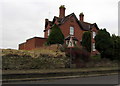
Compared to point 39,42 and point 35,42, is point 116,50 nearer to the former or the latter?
point 39,42

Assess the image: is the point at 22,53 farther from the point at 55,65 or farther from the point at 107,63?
the point at 107,63

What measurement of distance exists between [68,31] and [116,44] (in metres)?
11.1

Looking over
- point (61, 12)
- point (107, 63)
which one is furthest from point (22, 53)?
point (61, 12)

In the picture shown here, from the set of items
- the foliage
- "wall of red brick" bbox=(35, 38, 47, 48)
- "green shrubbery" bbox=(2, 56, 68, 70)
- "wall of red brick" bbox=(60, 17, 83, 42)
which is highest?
"wall of red brick" bbox=(60, 17, 83, 42)

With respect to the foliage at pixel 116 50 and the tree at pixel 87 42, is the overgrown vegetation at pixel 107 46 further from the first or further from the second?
the tree at pixel 87 42

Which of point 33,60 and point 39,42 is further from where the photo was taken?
point 39,42

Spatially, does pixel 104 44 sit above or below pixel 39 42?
below

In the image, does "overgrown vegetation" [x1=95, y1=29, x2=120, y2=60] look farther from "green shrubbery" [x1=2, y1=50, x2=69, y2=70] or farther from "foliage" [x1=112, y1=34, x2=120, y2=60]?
"green shrubbery" [x1=2, y1=50, x2=69, y2=70]

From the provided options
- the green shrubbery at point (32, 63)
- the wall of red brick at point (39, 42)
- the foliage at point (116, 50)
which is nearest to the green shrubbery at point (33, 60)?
the green shrubbery at point (32, 63)

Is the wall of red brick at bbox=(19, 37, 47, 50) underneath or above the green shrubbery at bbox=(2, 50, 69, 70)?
above

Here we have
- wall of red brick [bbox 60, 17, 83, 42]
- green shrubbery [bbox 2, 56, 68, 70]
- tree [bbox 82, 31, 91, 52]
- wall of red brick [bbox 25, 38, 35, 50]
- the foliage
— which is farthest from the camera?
wall of red brick [bbox 60, 17, 83, 42]

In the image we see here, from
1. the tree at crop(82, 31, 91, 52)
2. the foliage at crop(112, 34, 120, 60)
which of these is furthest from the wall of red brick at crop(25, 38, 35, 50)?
the foliage at crop(112, 34, 120, 60)

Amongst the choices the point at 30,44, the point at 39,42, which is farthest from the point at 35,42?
the point at 30,44

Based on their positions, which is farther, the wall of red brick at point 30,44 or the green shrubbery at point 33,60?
the wall of red brick at point 30,44
